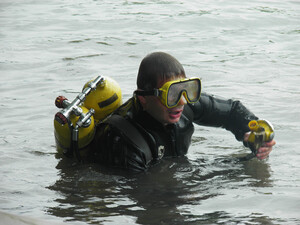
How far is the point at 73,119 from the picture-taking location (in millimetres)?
5086

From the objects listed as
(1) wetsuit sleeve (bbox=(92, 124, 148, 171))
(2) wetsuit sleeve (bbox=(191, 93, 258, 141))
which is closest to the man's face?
(1) wetsuit sleeve (bbox=(92, 124, 148, 171))

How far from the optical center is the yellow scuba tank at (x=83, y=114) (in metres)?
5.04

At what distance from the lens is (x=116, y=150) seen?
5191 mm

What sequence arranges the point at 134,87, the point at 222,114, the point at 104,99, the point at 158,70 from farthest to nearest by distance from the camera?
the point at 134,87, the point at 222,114, the point at 104,99, the point at 158,70

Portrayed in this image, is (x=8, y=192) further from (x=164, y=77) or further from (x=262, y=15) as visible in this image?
(x=262, y=15)

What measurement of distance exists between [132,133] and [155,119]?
0.25 m

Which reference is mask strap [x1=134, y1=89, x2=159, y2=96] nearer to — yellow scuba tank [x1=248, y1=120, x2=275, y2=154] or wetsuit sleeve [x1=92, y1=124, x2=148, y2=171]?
wetsuit sleeve [x1=92, y1=124, x2=148, y2=171]

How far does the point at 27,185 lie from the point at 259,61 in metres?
5.19

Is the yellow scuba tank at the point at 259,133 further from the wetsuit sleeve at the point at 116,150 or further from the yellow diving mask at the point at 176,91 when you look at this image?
the wetsuit sleeve at the point at 116,150

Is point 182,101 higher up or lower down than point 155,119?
higher up

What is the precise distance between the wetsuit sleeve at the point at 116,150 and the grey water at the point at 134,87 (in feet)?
0.38

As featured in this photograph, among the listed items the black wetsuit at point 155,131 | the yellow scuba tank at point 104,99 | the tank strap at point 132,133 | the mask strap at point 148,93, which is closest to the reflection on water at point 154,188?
the black wetsuit at point 155,131

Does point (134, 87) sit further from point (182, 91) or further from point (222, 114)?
point (182, 91)

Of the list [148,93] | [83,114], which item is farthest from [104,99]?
[148,93]
